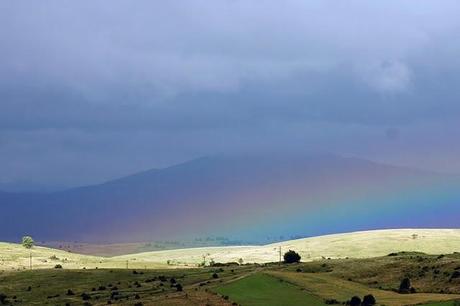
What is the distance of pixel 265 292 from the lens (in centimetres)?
11162

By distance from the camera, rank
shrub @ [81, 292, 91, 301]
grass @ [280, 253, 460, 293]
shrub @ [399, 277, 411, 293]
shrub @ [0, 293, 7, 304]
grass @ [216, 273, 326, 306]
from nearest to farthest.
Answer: grass @ [216, 273, 326, 306] < shrub @ [399, 277, 411, 293] < grass @ [280, 253, 460, 293] < shrub @ [81, 292, 91, 301] < shrub @ [0, 293, 7, 304]

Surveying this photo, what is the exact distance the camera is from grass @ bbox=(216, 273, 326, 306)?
102 meters

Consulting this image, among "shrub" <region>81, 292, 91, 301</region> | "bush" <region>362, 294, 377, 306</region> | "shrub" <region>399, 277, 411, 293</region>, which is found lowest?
"bush" <region>362, 294, 377, 306</region>

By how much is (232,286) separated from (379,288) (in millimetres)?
23860

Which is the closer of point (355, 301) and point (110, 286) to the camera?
point (355, 301)

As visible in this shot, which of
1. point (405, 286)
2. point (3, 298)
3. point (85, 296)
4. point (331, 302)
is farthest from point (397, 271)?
point (3, 298)

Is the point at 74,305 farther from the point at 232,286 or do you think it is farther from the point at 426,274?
the point at 426,274

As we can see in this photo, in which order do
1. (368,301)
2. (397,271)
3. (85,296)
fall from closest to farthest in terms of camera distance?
(368,301), (85,296), (397,271)

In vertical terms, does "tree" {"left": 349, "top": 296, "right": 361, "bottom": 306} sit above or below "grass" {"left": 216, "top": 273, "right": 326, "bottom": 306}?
below

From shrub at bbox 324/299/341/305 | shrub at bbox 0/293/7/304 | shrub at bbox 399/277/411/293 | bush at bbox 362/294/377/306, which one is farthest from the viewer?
shrub at bbox 0/293/7/304

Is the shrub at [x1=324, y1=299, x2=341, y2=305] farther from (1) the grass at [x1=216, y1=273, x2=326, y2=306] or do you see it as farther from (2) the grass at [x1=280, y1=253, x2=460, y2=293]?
(2) the grass at [x1=280, y1=253, x2=460, y2=293]

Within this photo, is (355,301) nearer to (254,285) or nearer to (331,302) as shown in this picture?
(331,302)

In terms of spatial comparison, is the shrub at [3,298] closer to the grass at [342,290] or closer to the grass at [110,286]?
A: the grass at [110,286]

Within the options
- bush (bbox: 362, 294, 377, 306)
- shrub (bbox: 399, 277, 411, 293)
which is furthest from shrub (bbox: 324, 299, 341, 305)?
shrub (bbox: 399, 277, 411, 293)
